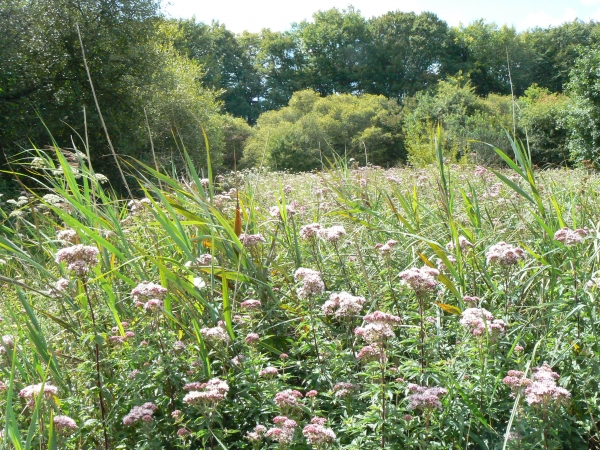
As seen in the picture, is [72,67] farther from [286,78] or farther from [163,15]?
[286,78]

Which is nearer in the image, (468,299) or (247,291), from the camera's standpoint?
(468,299)

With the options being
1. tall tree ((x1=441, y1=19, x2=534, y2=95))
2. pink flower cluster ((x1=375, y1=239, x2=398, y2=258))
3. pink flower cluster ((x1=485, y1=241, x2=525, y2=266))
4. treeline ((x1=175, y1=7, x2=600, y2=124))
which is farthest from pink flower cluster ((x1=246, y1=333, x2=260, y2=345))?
tall tree ((x1=441, y1=19, x2=534, y2=95))

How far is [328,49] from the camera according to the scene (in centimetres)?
5584

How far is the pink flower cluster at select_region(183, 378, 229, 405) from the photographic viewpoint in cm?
152

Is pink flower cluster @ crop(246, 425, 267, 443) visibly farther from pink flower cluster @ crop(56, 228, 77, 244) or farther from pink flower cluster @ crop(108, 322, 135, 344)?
pink flower cluster @ crop(56, 228, 77, 244)

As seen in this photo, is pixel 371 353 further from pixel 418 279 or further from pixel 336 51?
pixel 336 51

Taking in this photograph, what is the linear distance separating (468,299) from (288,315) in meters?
0.83

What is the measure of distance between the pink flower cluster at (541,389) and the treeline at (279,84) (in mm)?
1468

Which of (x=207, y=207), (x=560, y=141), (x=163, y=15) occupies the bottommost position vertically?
(x=560, y=141)

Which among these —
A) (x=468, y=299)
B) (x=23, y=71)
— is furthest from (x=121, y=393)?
(x=23, y=71)

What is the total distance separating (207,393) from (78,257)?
66cm

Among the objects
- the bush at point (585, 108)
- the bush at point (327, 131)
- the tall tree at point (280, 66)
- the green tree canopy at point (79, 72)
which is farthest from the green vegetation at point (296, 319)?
the tall tree at point (280, 66)

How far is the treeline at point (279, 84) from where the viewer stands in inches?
517

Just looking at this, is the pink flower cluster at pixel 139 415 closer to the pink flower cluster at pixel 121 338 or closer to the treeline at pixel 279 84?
the pink flower cluster at pixel 121 338
